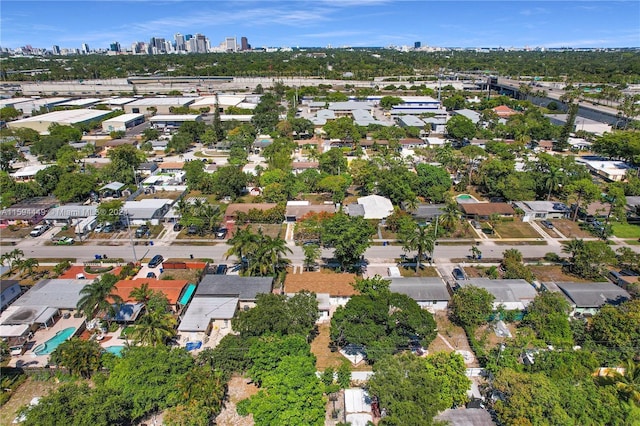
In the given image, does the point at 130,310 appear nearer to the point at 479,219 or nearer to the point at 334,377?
the point at 334,377

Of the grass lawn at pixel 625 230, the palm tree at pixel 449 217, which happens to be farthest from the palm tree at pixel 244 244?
the grass lawn at pixel 625 230

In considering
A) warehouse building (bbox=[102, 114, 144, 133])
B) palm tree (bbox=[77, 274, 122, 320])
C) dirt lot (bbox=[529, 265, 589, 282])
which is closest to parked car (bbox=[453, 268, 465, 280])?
dirt lot (bbox=[529, 265, 589, 282])

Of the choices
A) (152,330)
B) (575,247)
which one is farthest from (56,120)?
(575,247)

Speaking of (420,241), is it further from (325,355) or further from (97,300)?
(97,300)

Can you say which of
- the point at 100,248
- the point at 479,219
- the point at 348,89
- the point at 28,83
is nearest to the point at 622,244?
the point at 479,219

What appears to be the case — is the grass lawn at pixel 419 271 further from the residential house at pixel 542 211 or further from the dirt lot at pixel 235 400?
the dirt lot at pixel 235 400
